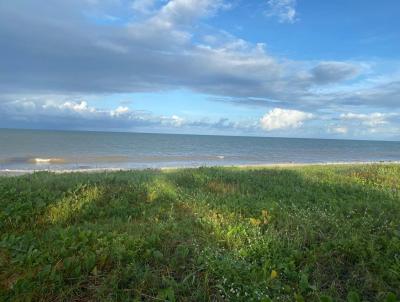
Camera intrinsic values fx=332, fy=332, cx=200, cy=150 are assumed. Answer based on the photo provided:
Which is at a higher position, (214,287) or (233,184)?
(233,184)

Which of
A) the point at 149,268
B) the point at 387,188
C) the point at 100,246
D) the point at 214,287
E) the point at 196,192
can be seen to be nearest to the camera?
the point at 214,287

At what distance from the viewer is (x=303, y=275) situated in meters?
4.11

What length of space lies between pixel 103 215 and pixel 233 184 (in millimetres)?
4234

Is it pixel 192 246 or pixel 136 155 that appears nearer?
pixel 192 246

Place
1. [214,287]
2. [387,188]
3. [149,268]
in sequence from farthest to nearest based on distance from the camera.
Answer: [387,188], [149,268], [214,287]

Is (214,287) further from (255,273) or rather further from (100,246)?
(100,246)

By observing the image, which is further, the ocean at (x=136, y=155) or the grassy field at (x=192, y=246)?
the ocean at (x=136, y=155)

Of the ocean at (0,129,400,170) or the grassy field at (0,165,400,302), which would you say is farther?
the ocean at (0,129,400,170)

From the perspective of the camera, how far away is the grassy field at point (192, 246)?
154 inches

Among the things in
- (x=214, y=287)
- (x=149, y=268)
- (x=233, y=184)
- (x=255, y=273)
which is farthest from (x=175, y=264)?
(x=233, y=184)

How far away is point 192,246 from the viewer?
4910 mm

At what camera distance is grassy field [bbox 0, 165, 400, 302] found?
154 inches

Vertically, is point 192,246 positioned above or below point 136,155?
below

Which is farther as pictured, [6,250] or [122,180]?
[122,180]
